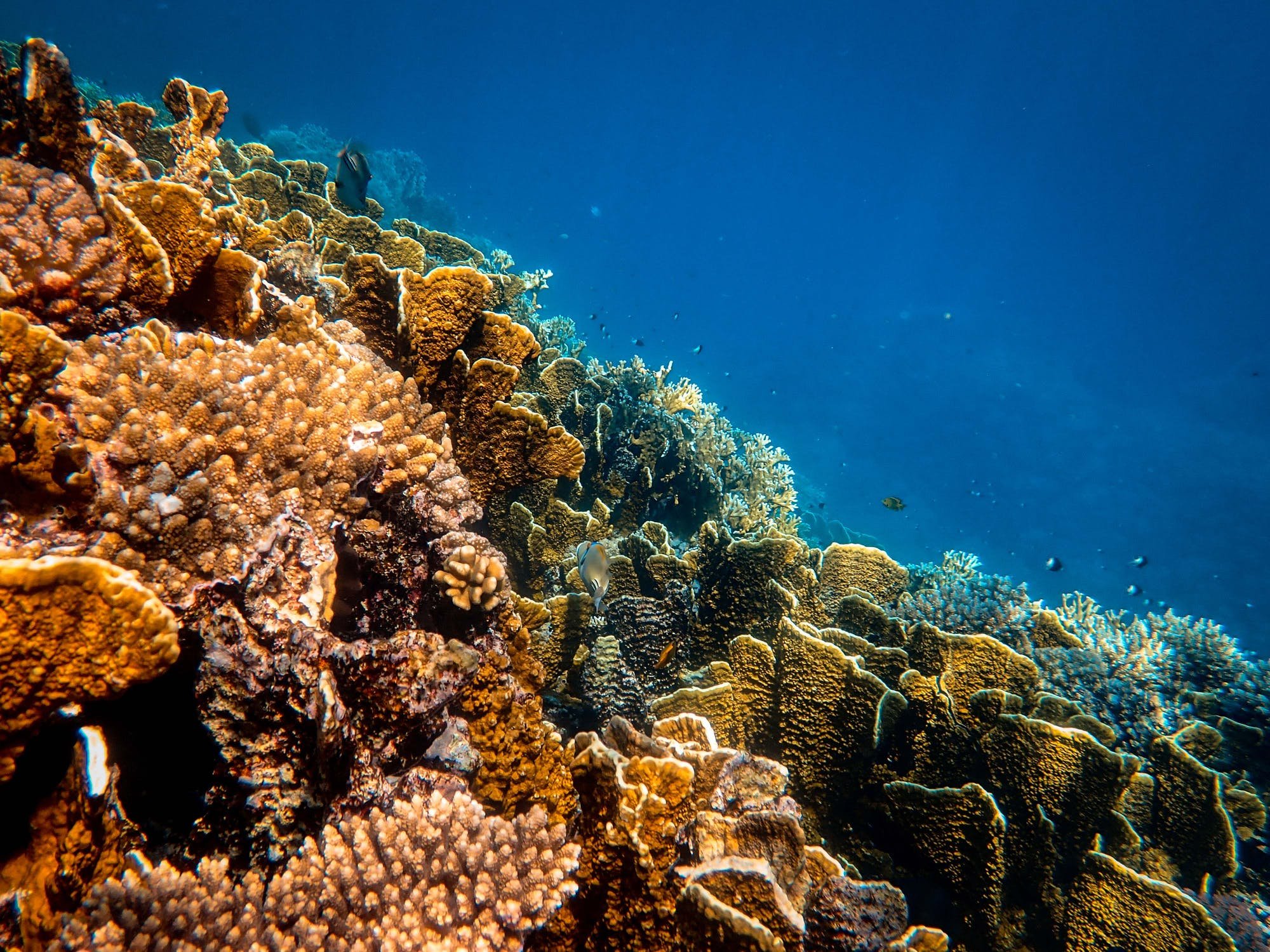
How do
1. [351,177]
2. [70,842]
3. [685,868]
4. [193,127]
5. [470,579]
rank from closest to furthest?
[70,842] < [685,868] < [470,579] < [193,127] < [351,177]

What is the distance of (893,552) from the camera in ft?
149

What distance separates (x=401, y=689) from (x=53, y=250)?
205 centimetres

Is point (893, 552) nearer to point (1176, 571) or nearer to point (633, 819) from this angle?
point (1176, 571)

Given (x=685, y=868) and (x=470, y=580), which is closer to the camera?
(x=685, y=868)

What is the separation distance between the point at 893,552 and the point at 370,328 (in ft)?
161

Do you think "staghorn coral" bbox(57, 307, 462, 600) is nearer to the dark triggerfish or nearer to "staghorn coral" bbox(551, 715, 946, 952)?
"staghorn coral" bbox(551, 715, 946, 952)

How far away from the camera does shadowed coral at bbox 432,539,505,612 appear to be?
6.67 ft

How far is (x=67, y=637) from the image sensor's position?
4.02ft

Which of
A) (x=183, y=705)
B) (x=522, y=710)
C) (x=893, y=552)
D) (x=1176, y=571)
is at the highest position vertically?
(x=1176, y=571)

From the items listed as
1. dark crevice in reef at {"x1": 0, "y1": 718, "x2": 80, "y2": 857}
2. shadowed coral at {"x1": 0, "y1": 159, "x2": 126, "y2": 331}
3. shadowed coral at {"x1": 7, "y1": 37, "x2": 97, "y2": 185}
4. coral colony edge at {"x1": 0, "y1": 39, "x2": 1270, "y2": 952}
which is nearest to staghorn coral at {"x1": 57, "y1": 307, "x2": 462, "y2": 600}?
coral colony edge at {"x1": 0, "y1": 39, "x2": 1270, "y2": 952}

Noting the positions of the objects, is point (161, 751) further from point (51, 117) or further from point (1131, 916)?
point (1131, 916)

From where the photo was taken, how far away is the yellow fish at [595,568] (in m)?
3.21

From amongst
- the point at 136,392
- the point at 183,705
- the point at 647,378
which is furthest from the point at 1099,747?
the point at 647,378

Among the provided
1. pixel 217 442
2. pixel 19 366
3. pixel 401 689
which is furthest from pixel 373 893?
pixel 19 366
